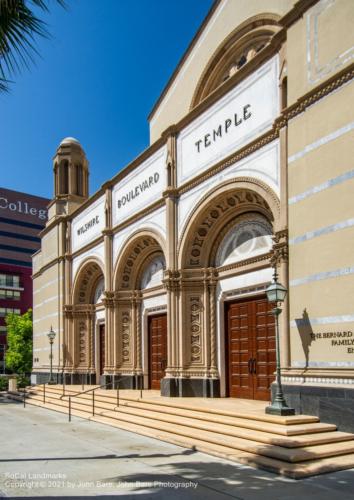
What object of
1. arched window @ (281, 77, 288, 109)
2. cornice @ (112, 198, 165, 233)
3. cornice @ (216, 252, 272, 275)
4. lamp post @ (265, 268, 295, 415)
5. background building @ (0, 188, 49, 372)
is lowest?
lamp post @ (265, 268, 295, 415)

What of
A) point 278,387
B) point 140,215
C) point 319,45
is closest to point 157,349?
point 140,215

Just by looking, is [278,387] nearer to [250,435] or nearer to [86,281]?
[250,435]

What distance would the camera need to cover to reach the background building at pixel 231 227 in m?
11.7

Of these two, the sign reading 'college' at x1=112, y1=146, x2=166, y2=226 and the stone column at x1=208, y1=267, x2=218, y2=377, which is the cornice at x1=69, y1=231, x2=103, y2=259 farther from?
the stone column at x1=208, y1=267, x2=218, y2=377

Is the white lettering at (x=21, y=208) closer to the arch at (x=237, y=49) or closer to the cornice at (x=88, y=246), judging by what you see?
the cornice at (x=88, y=246)

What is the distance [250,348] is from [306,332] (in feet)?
14.8

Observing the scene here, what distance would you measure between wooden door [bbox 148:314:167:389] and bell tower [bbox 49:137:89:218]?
10.5m

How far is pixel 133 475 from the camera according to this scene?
909 cm

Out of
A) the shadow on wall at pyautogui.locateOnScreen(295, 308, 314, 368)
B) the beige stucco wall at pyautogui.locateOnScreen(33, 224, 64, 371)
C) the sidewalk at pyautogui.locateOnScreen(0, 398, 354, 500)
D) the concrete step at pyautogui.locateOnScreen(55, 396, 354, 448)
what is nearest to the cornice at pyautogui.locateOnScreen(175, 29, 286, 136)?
the shadow on wall at pyautogui.locateOnScreen(295, 308, 314, 368)

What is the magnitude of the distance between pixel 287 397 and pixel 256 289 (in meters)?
4.48

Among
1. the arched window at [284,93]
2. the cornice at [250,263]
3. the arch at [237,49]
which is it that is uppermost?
the arch at [237,49]

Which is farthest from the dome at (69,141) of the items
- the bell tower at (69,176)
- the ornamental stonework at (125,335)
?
the ornamental stonework at (125,335)

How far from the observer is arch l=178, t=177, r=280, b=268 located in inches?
603

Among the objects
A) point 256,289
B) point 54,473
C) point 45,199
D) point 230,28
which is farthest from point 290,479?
point 45,199
